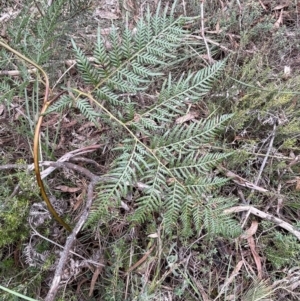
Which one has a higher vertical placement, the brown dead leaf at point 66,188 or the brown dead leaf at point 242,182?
the brown dead leaf at point 66,188

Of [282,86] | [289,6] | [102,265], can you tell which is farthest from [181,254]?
[289,6]

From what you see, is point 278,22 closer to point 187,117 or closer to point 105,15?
point 187,117

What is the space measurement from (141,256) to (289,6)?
1.25m

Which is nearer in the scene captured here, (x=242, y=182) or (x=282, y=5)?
(x=242, y=182)

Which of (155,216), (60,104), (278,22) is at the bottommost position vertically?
(155,216)

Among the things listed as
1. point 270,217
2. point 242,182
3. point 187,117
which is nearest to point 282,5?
point 187,117

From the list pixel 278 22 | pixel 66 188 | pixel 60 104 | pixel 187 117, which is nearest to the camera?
pixel 60 104

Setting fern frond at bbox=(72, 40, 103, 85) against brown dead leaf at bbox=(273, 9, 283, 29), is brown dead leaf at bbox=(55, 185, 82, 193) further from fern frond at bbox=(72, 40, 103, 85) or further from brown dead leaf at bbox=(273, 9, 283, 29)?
brown dead leaf at bbox=(273, 9, 283, 29)

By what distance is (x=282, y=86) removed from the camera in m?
1.58

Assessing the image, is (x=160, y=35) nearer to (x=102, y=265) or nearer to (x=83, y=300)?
(x=102, y=265)

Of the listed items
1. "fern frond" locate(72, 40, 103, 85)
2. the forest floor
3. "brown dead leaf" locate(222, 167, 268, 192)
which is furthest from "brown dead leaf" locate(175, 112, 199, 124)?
"fern frond" locate(72, 40, 103, 85)

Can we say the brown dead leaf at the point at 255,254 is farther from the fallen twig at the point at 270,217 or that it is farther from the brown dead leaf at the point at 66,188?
the brown dead leaf at the point at 66,188

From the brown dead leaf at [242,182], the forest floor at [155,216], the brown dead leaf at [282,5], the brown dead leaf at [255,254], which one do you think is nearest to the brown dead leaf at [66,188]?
the forest floor at [155,216]

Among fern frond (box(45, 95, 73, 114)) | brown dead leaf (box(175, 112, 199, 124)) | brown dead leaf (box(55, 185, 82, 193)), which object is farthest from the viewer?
brown dead leaf (box(175, 112, 199, 124))
